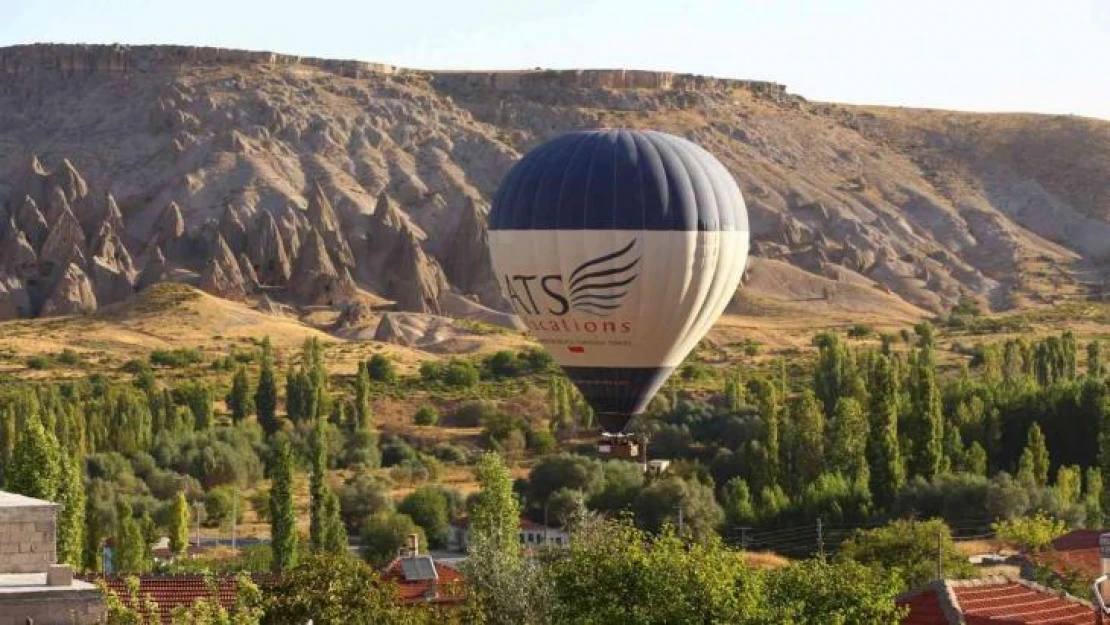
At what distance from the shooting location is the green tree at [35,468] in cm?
6091

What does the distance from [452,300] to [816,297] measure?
2461 centimetres

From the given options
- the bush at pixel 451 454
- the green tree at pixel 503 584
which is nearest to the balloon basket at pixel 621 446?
the green tree at pixel 503 584

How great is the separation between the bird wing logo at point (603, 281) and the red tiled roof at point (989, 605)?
15.7 m

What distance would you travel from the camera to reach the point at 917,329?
13812cm

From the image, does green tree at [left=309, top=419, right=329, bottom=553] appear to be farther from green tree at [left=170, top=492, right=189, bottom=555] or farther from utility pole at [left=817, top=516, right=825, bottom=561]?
utility pole at [left=817, top=516, right=825, bottom=561]

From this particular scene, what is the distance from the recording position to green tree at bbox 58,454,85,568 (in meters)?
59.2

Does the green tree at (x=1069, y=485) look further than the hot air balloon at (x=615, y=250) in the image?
Yes

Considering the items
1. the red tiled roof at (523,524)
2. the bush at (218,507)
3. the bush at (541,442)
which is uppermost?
the bush at (541,442)

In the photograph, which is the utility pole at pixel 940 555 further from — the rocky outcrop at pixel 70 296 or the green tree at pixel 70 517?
the rocky outcrop at pixel 70 296

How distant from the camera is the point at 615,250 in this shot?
53.7 meters

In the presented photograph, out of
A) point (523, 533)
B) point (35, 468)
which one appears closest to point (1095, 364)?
point (523, 533)

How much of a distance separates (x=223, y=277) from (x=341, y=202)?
26.5m

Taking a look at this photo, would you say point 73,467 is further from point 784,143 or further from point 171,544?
point 784,143

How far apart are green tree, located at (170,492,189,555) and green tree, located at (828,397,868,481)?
19.7 m
